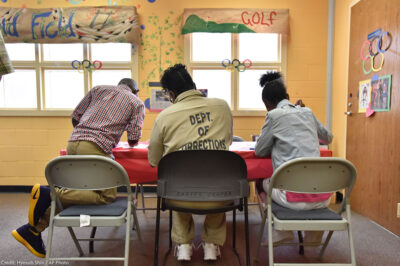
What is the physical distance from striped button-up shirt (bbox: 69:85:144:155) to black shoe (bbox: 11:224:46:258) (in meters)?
0.63

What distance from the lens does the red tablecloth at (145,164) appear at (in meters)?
1.90

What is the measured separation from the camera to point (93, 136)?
73.6 inches

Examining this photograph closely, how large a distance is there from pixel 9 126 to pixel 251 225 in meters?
3.49

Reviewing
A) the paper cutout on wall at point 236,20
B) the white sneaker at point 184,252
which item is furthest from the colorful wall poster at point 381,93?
the white sneaker at point 184,252

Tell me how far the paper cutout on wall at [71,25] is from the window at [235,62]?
0.86m

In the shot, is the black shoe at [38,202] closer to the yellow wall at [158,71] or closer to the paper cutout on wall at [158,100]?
the yellow wall at [158,71]

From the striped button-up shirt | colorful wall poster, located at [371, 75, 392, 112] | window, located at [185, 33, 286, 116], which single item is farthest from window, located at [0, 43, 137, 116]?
colorful wall poster, located at [371, 75, 392, 112]

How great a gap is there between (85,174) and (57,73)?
9.68 feet

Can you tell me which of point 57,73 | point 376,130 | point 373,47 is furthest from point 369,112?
point 57,73

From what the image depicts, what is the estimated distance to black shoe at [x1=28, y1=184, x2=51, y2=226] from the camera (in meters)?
1.63

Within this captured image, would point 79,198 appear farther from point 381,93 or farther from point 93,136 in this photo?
point 381,93

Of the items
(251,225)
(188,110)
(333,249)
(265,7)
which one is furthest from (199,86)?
(333,249)

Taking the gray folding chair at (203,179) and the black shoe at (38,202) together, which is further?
the black shoe at (38,202)

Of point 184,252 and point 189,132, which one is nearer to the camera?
point 189,132
